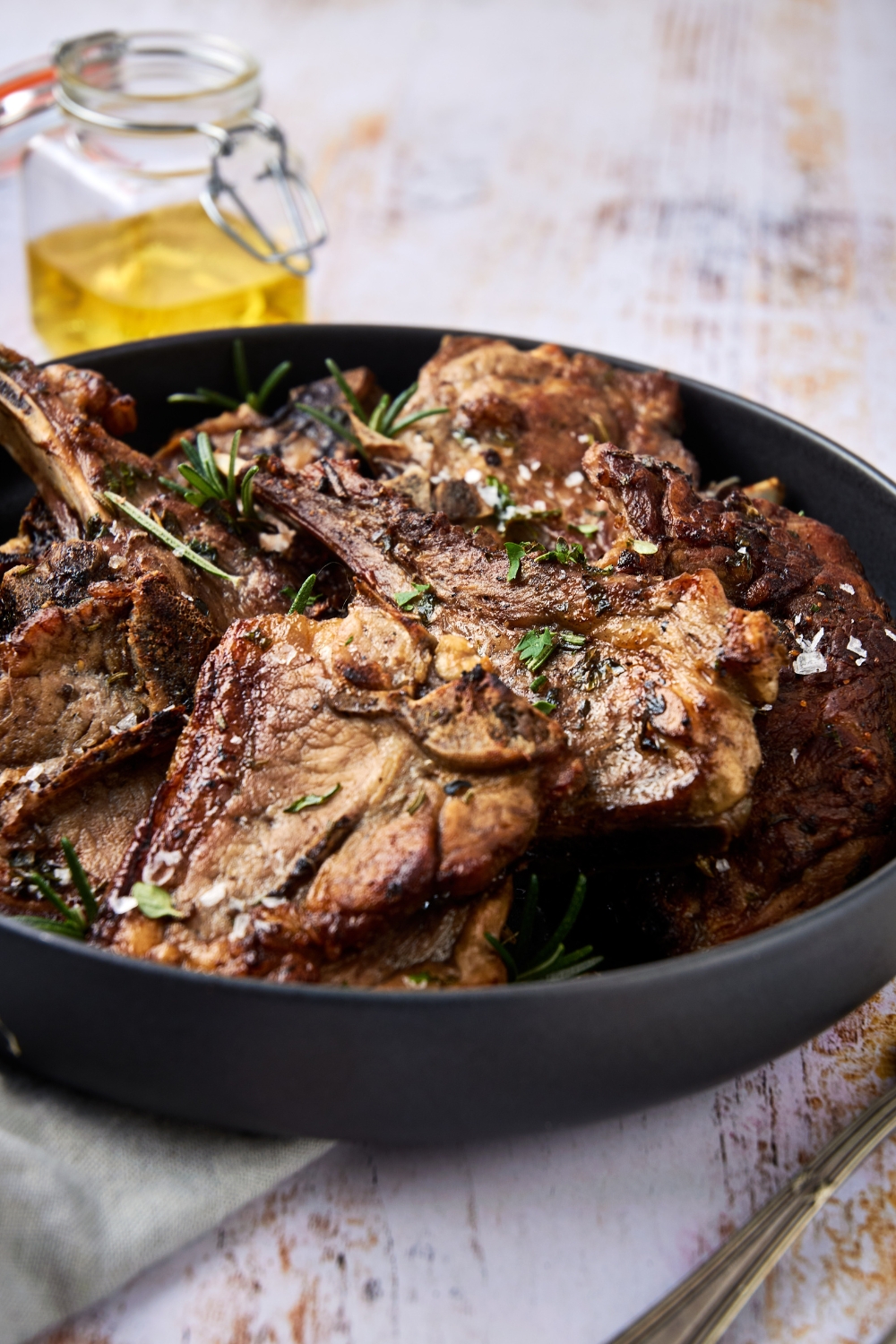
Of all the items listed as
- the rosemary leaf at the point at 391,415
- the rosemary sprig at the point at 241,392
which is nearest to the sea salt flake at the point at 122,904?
the rosemary leaf at the point at 391,415

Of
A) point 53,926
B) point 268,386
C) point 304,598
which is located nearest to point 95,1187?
point 53,926

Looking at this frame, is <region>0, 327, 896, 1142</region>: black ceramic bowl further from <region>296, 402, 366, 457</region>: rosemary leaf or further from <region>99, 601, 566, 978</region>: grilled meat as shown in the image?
<region>296, 402, 366, 457</region>: rosemary leaf

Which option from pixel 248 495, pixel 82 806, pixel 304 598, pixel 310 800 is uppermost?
pixel 248 495

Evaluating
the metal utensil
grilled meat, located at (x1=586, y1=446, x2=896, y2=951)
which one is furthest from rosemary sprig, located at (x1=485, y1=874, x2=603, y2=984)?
the metal utensil

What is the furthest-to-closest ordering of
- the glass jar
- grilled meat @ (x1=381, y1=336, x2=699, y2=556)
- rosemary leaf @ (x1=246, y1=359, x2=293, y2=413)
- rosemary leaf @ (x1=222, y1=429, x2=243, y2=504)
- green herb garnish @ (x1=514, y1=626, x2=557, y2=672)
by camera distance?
the glass jar, rosemary leaf @ (x1=246, y1=359, x2=293, y2=413), grilled meat @ (x1=381, y1=336, x2=699, y2=556), rosemary leaf @ (x1=222, y1=429, x2=243, y2=504), green herb garnish @ (x1=514, y1=626, x2=557, y2=672)

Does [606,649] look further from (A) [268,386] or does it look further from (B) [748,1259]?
(A) [268,386]

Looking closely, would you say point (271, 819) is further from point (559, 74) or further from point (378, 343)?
point (559, 74)

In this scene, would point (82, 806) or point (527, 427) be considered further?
point (527, 427)
